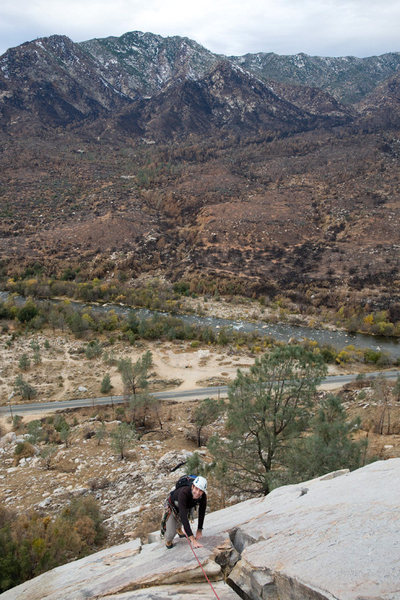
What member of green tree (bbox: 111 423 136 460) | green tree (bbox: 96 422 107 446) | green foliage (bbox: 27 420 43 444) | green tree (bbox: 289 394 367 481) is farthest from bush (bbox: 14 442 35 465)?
green tree (bbox: 289 394 367 481)

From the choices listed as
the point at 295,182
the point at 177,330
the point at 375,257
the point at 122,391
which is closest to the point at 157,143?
the point at 295,182

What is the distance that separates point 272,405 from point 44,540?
7.68m

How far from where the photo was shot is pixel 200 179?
97.8m

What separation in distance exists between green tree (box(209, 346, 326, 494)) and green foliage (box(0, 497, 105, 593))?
14.8 ft

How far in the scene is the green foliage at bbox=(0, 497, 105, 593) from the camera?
9173 millimetres

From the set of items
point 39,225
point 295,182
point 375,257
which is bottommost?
point 375,257

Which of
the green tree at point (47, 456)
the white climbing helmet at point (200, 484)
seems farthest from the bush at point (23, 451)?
the white climbing helmet at point (200, 484)

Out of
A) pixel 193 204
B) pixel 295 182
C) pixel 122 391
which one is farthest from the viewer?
pixel 295 182

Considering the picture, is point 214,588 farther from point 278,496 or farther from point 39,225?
point 39,225

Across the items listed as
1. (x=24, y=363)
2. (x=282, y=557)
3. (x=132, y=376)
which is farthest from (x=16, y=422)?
(x=282, y=557)

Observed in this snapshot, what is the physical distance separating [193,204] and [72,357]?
57.6 m

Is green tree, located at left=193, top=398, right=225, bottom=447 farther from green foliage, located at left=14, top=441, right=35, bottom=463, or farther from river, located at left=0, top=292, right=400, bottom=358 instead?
river, located at left=0, top=292, right=400, bottom=358

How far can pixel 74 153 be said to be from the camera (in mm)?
123688

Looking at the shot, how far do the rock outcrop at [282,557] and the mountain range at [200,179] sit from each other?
51.1 m
